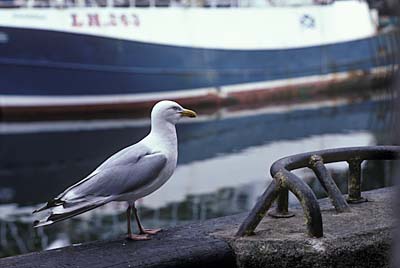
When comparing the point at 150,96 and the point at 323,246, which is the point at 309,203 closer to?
the point at 323,246

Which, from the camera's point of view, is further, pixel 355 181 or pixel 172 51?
pixel 172 51

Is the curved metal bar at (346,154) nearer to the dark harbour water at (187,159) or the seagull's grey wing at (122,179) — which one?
the seagull's grey wing at (122,179)

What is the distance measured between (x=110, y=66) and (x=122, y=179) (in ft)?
43.4

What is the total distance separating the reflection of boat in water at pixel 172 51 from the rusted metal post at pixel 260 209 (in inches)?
516

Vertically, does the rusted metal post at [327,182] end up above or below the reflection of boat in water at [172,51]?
above

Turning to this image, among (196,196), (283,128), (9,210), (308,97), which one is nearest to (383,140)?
(283,128)

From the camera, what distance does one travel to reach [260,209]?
219 centimetres

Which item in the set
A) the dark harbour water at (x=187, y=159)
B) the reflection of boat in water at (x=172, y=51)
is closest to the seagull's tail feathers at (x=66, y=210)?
the dark harbour water at (x=187, y=159)

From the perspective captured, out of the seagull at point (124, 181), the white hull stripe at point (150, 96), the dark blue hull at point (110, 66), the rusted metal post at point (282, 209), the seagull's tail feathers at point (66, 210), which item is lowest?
the white hull stripe at point (150, 96)

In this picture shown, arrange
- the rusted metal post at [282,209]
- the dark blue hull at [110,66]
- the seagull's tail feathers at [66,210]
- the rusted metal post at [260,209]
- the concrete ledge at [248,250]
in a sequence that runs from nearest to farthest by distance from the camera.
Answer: the concrete ledge at [248,250] → the rusted metal post at [260,209] → the seagull's tail feathers at [66,210] → the rusted metal post at [282,209] → the dark blue hull at [110,66]

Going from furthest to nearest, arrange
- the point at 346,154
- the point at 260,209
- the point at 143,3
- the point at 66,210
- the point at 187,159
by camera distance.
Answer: the point at 143,3 → the point at 187,159 → the point at 346,154 → the point at 66,210 → the point at 260,209

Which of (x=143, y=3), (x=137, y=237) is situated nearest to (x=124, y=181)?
(x=137, y=237)

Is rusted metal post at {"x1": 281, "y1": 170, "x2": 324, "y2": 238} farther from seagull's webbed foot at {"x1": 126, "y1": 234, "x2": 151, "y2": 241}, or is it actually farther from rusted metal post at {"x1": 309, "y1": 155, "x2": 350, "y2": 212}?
seagull's webbed foot at {"x1": 126, "y1": 234, "x2": 151, "y2": 241}

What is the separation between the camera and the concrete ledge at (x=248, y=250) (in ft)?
6.76
